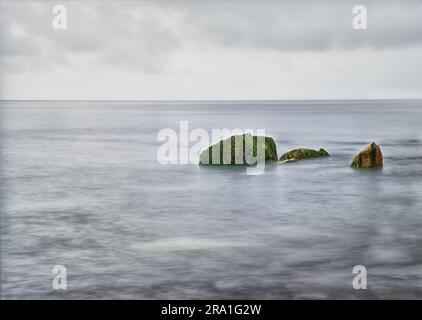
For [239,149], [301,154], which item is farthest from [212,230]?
[301,154]

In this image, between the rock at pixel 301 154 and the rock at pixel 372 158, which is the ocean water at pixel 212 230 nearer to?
the rock at pixel 372 158

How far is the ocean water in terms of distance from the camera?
885cm

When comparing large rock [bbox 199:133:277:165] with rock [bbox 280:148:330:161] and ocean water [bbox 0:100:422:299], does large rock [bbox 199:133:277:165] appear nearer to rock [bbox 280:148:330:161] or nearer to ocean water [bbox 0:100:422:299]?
ocean water [bbox 0:100:422:299]

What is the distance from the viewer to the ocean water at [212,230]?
29.0 ft

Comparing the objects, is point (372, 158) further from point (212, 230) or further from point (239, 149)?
point (212, 230)

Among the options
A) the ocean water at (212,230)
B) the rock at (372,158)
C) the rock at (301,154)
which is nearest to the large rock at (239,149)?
the ocean water at (212,230)

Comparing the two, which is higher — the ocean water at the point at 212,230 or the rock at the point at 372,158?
the rock at the point at 372,158

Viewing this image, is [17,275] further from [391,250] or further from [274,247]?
[391,250]

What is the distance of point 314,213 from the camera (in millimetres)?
14141

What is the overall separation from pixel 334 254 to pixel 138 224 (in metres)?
4.30

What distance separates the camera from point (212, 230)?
12727 millimetres

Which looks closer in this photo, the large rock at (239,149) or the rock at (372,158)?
the rock at (372,158)

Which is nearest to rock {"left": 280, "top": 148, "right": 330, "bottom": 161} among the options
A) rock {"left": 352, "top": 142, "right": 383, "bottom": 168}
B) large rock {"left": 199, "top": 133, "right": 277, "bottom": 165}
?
large rock {"left": 199, "top": 133, "right": 277, "bottom": 165}
